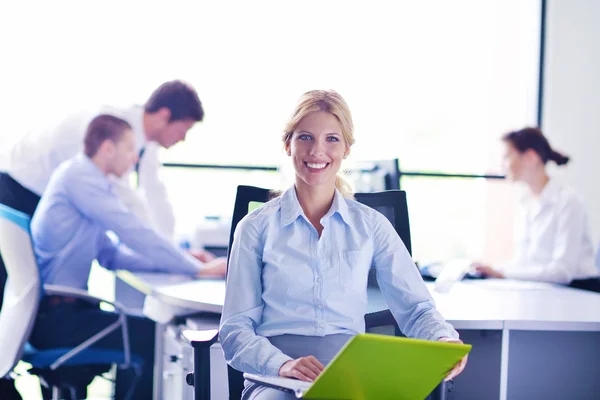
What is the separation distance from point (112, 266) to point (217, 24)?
2.96m

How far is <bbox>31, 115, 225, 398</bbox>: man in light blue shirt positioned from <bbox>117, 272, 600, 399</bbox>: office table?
559 millimetres

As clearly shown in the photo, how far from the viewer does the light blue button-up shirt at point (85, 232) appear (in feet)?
8.90

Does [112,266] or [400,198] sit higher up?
[400,198]

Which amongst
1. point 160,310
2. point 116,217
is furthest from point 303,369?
point 116,217

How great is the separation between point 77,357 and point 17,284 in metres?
0.36

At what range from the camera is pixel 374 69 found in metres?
6.49

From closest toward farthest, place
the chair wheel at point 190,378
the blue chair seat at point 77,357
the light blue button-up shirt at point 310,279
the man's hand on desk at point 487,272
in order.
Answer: the light blue button-up shirt at point 310,279, the chair wheel at point 190,378, the blue chair seat at point 77,357, the man's hand on desk at point 487,272

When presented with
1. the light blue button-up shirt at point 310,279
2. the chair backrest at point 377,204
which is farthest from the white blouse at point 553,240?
the light blue button-up shirt at point 310,279

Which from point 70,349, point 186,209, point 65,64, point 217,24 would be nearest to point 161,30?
point 217,24

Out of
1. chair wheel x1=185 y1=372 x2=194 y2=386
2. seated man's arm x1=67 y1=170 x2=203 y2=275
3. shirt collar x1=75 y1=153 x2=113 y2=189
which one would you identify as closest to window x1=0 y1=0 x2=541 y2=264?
shirt collar x1=75 y1=153 x2=113 y2=189

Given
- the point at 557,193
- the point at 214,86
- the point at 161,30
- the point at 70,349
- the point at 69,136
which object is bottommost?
the point at 70,349

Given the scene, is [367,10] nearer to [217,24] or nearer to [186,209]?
[217,24]

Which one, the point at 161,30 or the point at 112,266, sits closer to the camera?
the point at 112,266

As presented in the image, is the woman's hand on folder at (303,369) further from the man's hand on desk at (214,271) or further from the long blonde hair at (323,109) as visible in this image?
the man's hand on desk at (214,271)
